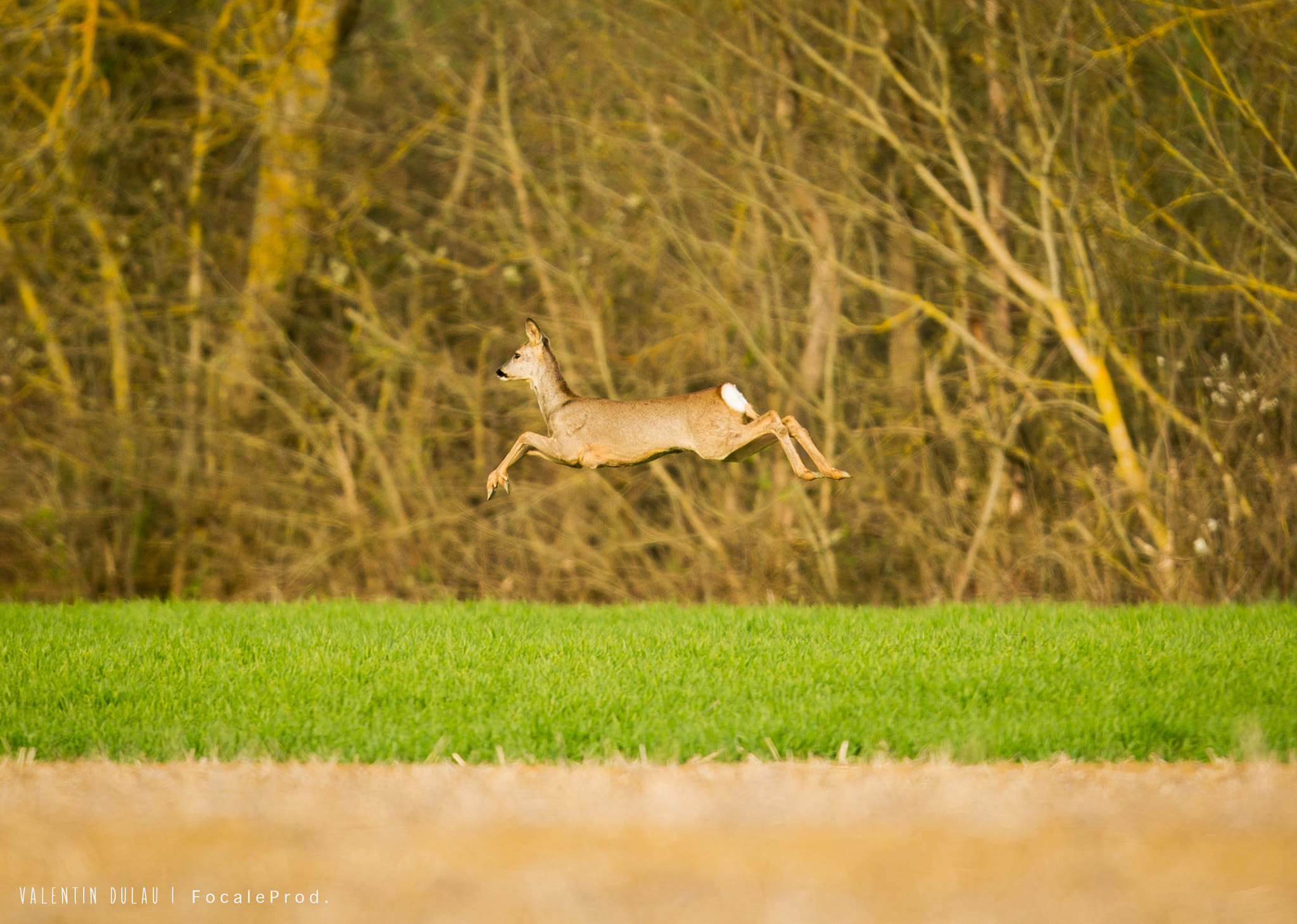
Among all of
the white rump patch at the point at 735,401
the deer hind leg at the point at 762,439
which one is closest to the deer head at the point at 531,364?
the white rump patch at the point at 735,401

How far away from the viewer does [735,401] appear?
5.26 m

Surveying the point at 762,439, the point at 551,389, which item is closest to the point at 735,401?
the point at 762,439

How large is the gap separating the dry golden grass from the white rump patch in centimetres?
145

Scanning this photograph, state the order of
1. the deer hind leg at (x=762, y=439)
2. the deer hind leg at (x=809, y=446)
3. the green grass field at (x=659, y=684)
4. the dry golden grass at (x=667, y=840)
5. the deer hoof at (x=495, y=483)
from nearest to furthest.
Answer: the dry golden grass at (x=667, y=840) < the deer hind leg at (x=809, y=446) < the deer hind leg at (x=762, y=439) < the deer hoof at (x=495, y=483) < the green grass field at (x=659, y=684)

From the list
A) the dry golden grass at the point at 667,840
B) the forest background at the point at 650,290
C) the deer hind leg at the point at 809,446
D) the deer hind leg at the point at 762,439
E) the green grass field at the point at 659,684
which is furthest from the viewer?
the forest background at the point at 650,290

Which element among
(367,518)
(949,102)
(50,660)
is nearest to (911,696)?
(50,660)

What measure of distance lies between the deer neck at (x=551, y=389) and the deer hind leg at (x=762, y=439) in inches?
24.6

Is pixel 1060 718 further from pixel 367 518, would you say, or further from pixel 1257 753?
pixel 367 518

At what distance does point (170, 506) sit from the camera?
17.2 metres

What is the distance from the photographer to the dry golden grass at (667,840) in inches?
170

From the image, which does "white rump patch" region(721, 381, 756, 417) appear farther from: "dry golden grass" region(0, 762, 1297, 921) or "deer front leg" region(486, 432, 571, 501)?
"dry golden grass" region(0, 762, 1297, 921)

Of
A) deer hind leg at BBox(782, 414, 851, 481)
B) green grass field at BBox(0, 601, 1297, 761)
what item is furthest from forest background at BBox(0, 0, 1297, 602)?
deer hind leg at BBox(782, 414, 851, 481)

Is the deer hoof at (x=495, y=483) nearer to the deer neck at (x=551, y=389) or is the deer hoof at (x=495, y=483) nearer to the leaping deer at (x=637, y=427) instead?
the leaping deer at (x=637, y=427)

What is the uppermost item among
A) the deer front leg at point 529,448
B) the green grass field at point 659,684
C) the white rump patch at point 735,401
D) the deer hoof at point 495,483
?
the white rump patch at point 735,401
